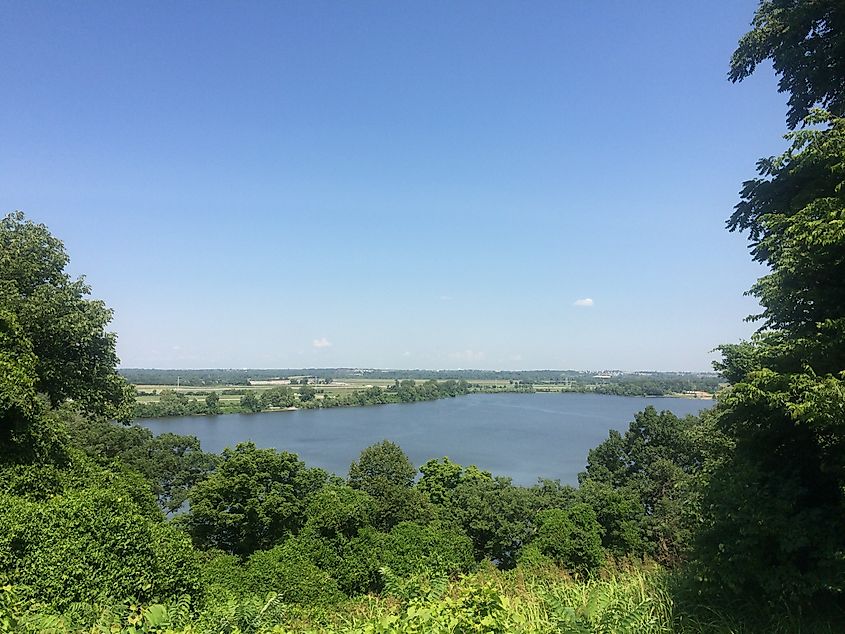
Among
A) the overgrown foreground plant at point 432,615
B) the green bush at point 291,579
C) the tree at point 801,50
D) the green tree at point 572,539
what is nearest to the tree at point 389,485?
the green tree at point 572,539

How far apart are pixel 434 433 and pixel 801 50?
5176cm

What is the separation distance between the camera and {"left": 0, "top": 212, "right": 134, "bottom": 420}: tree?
9258 millimetres

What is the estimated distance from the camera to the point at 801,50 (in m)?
6.69

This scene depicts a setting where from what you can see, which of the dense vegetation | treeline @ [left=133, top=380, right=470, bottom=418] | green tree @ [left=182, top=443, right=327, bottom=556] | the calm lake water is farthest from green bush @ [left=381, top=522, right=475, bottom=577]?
treeline @ [left=133, top=380, right=470, bottom=418]

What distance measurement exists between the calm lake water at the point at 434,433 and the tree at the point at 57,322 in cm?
2515

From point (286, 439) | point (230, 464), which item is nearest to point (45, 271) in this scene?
point (230, 464)

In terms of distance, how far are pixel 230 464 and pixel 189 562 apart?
1081 centimetres

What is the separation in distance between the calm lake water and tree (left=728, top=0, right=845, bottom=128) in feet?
95.7

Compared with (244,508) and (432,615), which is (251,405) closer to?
(244,508)

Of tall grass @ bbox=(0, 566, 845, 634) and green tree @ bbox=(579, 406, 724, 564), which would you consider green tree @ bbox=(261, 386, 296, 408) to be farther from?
tall grass @ bbox=(0, 566, 845, 634)

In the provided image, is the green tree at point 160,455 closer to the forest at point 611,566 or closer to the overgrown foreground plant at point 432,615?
the forest at point 611,566

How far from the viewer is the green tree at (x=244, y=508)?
16.0m

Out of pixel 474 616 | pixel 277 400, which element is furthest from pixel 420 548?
pixel 277 400

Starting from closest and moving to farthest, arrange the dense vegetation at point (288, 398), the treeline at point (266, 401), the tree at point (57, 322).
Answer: the tree at point (57, 322) < the treeline at point (266, 401) < the dense vegetation at point (288, 398)
